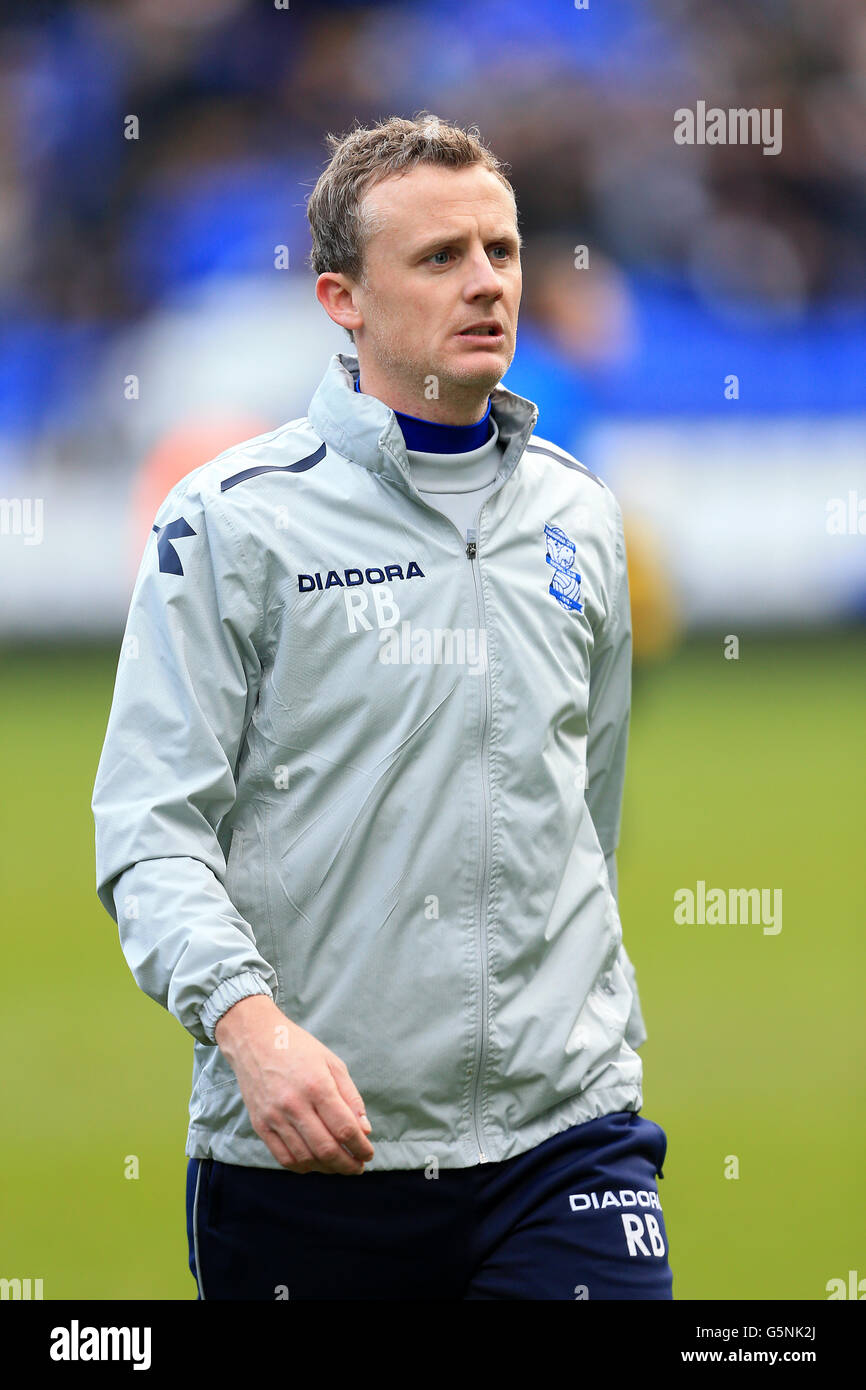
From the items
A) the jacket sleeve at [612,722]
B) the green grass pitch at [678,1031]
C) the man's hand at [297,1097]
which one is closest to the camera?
the man's hand at [297,1097]

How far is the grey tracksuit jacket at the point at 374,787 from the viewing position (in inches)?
86.4

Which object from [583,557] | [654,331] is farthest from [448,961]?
[654,331]

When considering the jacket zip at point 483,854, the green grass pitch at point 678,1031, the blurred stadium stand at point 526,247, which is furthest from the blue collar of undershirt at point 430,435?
the blurred stadium stand at point 526,247

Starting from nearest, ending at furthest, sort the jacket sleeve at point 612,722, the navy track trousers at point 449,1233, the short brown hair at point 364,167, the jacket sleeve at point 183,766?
1. the jacket sleeve at point 183,766
2. the navy track trousers at point 449,1233
3. the short brown hair at point 364,167
4. the jacket sleeve at point 612,722

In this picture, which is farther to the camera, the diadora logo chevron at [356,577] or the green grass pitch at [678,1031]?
the green grass pitch at [678,1031]

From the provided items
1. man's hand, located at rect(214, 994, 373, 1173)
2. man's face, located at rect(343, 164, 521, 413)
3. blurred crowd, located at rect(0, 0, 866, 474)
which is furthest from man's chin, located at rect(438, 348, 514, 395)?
blurred crowd, located at rect(0, 0, 866, 474)

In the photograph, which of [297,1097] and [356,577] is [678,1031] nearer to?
[356,577]

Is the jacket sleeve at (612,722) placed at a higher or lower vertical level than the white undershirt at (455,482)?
lower

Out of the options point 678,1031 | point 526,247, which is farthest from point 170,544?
point 526,247

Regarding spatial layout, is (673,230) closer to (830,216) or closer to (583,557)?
(830,216)

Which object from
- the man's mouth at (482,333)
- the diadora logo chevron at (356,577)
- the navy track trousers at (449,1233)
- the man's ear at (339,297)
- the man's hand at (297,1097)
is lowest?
the navy track trousers at (449,1233)

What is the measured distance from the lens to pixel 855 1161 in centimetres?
476

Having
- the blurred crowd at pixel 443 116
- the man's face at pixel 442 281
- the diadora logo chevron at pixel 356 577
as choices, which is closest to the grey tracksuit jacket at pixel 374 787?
the diadora logo chevron at pixel 356 577

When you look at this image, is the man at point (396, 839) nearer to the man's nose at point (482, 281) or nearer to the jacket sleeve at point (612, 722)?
the man's nose at point (482, 281)
